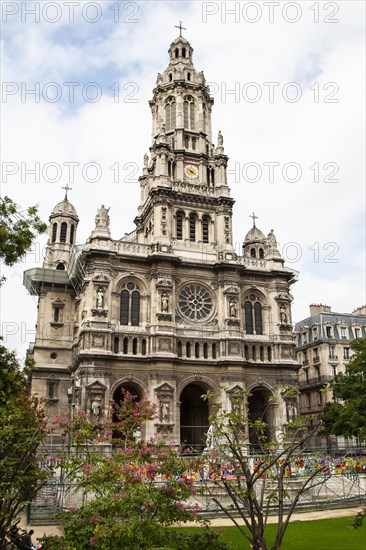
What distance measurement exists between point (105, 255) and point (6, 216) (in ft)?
78.6

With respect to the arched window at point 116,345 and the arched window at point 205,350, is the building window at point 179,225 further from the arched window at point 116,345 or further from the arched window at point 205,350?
the arched window at point 116,345

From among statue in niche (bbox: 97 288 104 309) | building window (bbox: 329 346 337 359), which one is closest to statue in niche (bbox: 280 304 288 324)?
building window (bbox: 329 346 337 359)

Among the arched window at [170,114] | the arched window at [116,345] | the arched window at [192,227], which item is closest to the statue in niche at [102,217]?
the arched window at [192,227]

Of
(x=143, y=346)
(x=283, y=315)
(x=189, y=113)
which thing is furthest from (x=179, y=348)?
(x=189, y=113)

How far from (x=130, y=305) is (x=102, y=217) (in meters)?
8.16

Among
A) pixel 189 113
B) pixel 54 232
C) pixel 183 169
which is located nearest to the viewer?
pixel 183 169

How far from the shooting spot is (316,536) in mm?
18219

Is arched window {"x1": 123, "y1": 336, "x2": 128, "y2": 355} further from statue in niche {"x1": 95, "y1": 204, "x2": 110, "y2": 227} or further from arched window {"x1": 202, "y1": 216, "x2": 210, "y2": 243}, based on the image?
arched window {"x1": 202, "y1": 216, "x2": 210, "y2": 243}

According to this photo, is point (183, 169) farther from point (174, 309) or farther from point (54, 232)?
point (54, 232)

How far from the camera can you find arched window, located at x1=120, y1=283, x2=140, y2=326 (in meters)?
41.5

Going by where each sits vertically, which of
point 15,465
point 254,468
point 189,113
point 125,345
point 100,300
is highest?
point 189,113

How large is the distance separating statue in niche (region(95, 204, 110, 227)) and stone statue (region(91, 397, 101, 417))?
14897mm

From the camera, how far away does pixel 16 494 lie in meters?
13.4

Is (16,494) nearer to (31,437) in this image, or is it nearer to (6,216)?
(31,437)
